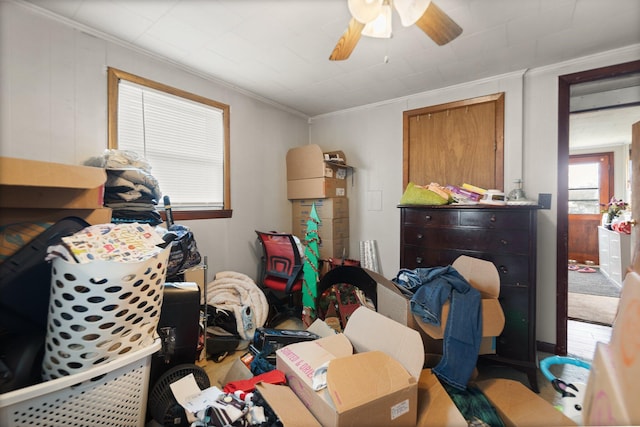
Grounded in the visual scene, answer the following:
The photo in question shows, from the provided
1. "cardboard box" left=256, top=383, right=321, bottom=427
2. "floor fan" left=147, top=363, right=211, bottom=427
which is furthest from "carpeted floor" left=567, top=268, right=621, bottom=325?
"floor fan" left=147, top=363, right=211, bottom=427

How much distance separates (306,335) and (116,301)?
1216 mm

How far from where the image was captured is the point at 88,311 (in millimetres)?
843

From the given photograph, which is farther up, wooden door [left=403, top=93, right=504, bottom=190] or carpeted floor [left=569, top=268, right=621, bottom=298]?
wooden door [left=403, top=93, right=504, bottom=190]

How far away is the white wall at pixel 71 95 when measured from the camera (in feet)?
5.06

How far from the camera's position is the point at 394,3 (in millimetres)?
1292

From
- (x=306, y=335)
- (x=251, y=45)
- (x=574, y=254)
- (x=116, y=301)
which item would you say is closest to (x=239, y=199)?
(x=251, y=45)

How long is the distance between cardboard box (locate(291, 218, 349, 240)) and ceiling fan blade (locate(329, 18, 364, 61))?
1804mm

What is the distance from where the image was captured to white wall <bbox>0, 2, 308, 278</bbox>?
1.54 metres

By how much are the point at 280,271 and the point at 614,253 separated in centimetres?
526

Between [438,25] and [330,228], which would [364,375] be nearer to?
[438,25]

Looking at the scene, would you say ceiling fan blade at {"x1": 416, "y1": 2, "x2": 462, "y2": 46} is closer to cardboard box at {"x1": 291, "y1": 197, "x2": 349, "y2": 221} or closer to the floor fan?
cardboard box at {"x1": 291, "y1": 197, "x2": 349, "y2": 221}

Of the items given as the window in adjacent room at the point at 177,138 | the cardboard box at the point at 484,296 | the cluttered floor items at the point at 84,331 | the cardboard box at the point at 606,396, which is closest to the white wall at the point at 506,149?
the cardboard box at the point at 484,296

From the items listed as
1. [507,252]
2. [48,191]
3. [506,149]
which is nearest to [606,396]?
[507,252]

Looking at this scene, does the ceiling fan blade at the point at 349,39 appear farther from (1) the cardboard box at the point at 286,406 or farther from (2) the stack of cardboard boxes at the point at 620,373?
(1) the cardboard box at the point at 286,406
